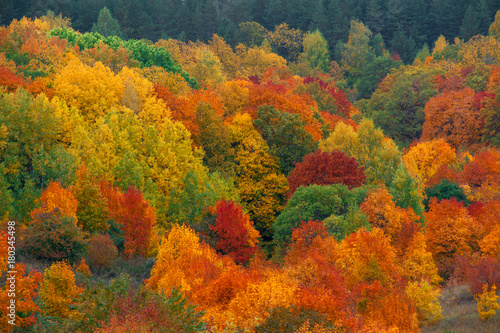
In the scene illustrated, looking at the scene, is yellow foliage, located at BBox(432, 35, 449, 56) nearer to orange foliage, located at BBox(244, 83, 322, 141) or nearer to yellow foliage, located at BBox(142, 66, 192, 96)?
orange foliage, located at BBox(244, 83, 322, 141)

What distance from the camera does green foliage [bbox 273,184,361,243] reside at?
1843 inches

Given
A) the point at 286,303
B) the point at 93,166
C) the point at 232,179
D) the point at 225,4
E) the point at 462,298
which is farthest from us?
the point at 225,4

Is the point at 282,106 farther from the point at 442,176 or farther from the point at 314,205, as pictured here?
the point at 314,205

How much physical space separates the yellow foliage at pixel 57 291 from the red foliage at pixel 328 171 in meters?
28.0

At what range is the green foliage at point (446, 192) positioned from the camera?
55.4m

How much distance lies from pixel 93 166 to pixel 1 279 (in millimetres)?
18113

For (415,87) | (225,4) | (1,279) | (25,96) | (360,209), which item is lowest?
(1,279)

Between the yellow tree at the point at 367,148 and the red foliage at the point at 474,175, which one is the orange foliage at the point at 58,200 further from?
the red foliage at the point at 474,175

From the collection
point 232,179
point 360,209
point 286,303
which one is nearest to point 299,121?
point 232,179

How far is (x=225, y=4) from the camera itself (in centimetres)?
12875

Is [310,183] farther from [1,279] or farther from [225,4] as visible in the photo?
[225,4]

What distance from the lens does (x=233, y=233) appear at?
44.2m

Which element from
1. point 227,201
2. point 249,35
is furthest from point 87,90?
point 249,35

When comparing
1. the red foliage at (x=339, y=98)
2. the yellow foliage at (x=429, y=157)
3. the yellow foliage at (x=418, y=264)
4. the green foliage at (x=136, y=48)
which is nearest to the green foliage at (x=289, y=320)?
the yellow foliage at (x=418, y=264)
